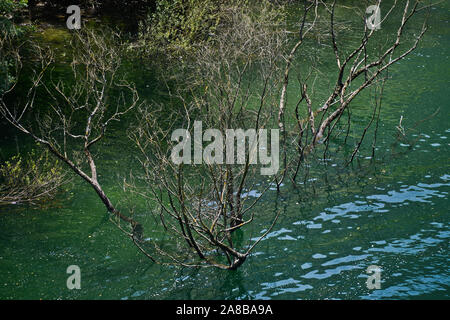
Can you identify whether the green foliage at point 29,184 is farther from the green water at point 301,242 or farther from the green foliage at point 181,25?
the green foliage at point 181,25

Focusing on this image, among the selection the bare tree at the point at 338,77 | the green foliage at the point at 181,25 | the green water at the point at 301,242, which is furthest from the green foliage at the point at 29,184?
the green foliage at the point at 181,25

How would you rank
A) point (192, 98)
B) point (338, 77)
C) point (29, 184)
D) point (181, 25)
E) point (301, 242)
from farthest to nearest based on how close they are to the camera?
1. point (181, 25)
2. point (192, 98)
3. point (338, 77)
4. point (29, 184)
5. point (301, 242)

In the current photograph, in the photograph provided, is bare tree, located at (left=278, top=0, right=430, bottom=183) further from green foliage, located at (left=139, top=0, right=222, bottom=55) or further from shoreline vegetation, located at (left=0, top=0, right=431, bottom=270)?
green foliage, located at (left=139, top=0, right=222, bottom=55)

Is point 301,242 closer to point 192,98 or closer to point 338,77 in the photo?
point 338,77

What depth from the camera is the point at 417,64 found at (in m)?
28.8

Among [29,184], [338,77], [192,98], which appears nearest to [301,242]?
[338,77]

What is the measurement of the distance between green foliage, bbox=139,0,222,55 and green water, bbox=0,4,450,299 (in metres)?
8.92

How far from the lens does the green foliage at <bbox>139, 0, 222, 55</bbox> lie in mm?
27250

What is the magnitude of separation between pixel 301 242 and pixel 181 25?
53.4 ft

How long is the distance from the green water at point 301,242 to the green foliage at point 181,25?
8922mm

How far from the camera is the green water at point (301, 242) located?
12.9 m

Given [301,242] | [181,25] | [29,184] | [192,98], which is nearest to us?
[301,242]

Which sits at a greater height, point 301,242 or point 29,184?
point 29,184

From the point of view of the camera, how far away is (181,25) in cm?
2792
